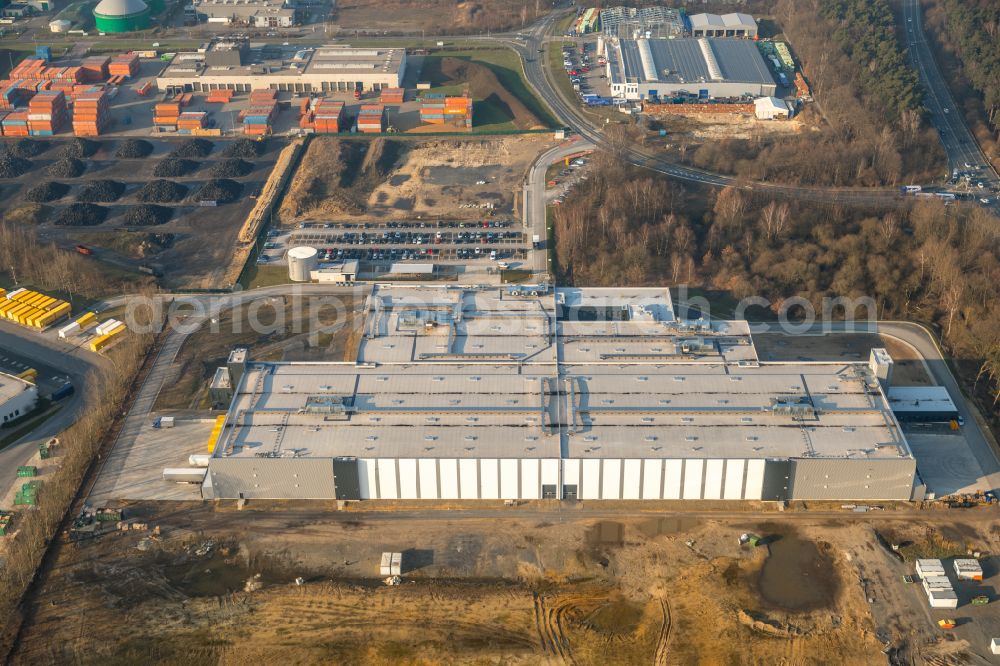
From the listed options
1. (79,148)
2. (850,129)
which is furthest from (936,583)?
(79,148)

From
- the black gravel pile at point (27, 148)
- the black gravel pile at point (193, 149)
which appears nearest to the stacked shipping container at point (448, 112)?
the black gravel pile at point (193, 149)

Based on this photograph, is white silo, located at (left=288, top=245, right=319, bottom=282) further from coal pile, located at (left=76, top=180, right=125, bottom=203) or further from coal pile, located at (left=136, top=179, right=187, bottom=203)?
coal pile, located at (left=76, top=180, right=125, bottom=203)

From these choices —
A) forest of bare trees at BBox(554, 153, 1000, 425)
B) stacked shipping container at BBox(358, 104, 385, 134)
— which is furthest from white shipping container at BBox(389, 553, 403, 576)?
stacked shipping container at BBox(358, 104, 385, 134)

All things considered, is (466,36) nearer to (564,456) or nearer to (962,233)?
(962,233)

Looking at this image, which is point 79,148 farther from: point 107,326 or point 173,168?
point 107,326

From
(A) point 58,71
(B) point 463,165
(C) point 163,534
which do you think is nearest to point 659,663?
(C) point 163,534

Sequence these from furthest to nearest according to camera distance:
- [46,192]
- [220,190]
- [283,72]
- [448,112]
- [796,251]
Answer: [283,72], [448,112], [220,190], [46,192], [796,251]

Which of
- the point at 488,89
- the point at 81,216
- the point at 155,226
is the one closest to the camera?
the point at 155,226
